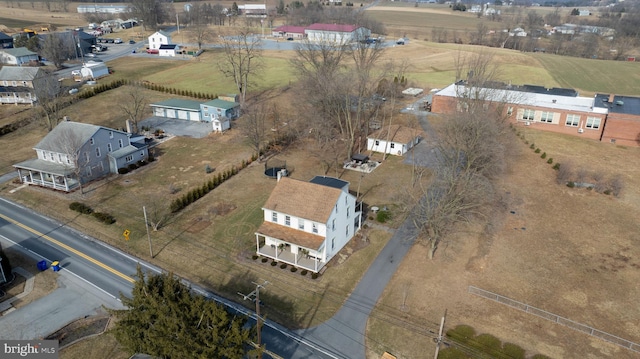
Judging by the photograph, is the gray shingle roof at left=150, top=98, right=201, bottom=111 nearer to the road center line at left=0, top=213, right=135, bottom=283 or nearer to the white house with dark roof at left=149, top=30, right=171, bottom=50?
the road center line at left=0, top=213, right=135, bottom=283

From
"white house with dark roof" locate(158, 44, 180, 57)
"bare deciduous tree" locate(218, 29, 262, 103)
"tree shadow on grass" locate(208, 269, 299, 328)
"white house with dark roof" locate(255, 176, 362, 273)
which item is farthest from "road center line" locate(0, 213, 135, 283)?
"white house with dark roof" locate(158, 44, 180, 57)

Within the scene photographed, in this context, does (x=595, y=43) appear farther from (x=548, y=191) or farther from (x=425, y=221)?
(x=425, y=221)

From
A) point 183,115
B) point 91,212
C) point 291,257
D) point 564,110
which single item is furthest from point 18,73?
point 564,110

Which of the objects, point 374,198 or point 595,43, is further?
point 595,43

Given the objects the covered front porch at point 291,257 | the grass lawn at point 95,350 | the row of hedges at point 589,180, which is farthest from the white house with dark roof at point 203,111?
the row of hedges at point 589,180

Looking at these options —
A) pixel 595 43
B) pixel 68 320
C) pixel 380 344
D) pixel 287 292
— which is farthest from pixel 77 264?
pixel 595 43
